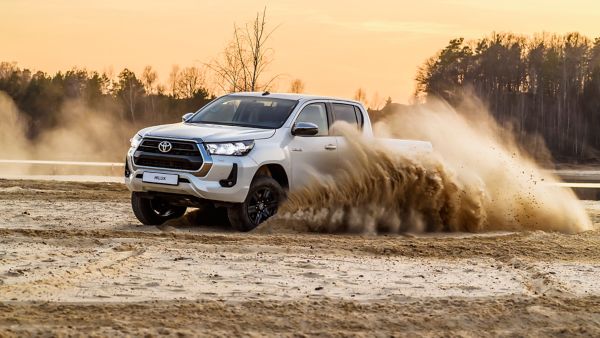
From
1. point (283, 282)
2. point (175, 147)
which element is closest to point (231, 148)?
point (175, 147)

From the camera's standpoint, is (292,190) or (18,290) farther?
(292,190)

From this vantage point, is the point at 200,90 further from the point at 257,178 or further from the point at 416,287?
the point at 416,287

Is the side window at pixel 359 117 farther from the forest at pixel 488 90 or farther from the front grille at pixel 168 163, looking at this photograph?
the forest at pixel 488 90

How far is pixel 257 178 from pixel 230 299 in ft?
15.7

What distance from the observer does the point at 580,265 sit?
11398 mm

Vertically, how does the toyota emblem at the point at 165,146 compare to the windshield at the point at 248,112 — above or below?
below

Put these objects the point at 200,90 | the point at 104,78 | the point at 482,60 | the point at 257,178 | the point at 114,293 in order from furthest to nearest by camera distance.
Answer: the point at 482,60 → the point at 104,78 → the point at 200,90 → the point at 257,178 → the point at 114,293

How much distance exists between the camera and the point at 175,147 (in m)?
12.7

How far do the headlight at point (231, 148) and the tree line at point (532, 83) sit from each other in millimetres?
63892

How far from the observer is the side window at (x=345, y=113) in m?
14.4

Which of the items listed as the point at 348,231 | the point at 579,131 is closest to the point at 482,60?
the point at 579,131

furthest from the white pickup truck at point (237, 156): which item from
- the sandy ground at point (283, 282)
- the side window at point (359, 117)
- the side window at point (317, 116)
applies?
the sandy ground at point (283, 282)

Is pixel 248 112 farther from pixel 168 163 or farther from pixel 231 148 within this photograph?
pixel 168 163

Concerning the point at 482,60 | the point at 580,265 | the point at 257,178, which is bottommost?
the point at 580,265
